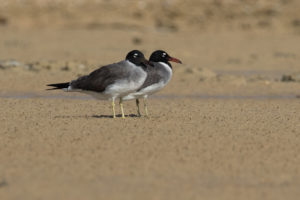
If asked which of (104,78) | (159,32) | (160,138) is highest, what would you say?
(159,32)

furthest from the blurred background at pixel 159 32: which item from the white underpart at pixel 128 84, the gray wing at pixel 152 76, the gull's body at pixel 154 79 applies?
the white underpart at pixel 128 84

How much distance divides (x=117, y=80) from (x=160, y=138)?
4.92 feet

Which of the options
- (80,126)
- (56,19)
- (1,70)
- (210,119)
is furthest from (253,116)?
(56,19)

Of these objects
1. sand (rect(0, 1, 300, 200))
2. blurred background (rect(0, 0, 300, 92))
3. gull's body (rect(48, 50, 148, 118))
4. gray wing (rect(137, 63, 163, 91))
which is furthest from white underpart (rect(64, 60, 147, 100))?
blurred background (rect(0, 0, 300, 92))

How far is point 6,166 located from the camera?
25.2 feet

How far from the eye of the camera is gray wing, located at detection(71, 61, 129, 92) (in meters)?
10.3

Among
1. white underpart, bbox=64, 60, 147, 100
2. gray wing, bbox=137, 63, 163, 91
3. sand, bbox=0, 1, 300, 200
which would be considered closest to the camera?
sand, bbox=0, 1, 300, 200

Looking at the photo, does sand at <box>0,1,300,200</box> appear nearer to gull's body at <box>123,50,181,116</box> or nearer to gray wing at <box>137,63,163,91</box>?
gull's body at <box>123,50,181,116</box>

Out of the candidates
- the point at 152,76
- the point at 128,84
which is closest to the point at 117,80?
the point at 128,84

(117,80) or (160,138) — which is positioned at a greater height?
(117,80)

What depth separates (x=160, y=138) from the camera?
9.03m

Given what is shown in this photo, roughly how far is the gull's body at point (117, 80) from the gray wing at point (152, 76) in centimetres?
9

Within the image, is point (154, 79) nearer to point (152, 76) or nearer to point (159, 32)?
point (152, 76)

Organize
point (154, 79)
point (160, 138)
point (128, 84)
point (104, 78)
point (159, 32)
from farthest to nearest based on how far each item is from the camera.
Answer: point (159, 32) → point (154, 79) → point (104, 78) → point (128, 84) → point (160, 138)
